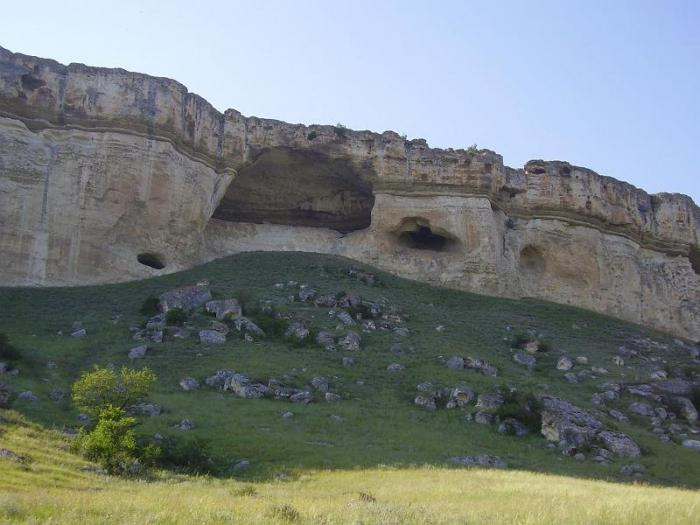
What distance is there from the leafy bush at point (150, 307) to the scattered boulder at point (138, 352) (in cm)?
430

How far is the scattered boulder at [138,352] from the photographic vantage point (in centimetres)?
2555

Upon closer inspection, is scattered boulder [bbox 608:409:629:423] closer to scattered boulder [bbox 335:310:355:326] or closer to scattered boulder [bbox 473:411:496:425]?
scattered boulder [bbox 473:411:496:425]

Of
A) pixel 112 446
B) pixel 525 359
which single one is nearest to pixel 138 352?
pixel 112 446

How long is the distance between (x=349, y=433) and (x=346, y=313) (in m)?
11.2

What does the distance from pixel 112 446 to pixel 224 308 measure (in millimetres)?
14027

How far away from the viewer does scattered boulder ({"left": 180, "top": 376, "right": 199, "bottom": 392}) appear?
76.1 ft

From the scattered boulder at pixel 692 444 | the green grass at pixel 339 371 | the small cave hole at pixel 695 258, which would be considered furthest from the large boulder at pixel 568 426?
the small cave hole at pixel 695 258

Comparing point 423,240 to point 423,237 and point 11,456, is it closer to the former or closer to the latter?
point 423,237

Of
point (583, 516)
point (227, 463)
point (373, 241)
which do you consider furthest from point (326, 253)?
point (583, 516)

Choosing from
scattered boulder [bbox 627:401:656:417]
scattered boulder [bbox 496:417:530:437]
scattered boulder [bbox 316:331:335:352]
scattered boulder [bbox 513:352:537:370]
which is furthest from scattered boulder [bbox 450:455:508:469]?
scattered boulder [bbox 513:352:537:370]

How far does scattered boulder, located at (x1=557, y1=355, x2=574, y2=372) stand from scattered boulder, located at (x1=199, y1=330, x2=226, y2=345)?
11.3 m

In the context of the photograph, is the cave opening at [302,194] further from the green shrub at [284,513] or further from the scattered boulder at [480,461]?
the green shrub at [284,513]

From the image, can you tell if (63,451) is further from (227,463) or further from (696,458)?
(696,458)

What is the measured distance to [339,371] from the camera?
2561 cm
